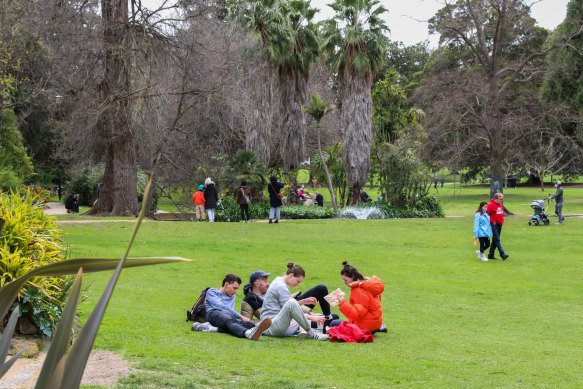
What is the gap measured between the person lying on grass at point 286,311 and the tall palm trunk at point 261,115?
24848mm

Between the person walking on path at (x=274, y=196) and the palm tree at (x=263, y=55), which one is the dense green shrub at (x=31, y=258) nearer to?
the person walking on path at (x=274, y=196)

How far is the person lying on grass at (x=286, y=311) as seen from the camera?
9305 millimetres

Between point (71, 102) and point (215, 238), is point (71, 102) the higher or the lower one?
the higher one

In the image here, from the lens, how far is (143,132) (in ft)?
102

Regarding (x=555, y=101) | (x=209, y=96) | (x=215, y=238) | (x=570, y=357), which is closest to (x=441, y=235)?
(x=215, y=238)

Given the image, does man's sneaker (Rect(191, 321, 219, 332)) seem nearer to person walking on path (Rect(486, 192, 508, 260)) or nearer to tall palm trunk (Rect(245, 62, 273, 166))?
person walking on path (Rect(486, 192, 508, 260))

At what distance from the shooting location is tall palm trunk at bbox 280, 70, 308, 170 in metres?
36.0

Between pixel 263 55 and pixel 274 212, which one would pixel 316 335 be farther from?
pixel 263 55

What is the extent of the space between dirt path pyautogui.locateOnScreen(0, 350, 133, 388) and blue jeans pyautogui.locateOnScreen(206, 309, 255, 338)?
2.16 meters

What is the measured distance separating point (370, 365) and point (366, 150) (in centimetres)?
3011

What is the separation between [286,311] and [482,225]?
1007 centimetres

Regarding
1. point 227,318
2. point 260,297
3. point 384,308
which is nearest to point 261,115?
point 384,308

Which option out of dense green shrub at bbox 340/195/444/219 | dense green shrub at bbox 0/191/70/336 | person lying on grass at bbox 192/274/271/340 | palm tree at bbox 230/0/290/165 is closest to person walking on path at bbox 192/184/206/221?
palm tree at bbox 230/0/290/165

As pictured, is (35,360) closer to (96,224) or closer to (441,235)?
(96,224)
